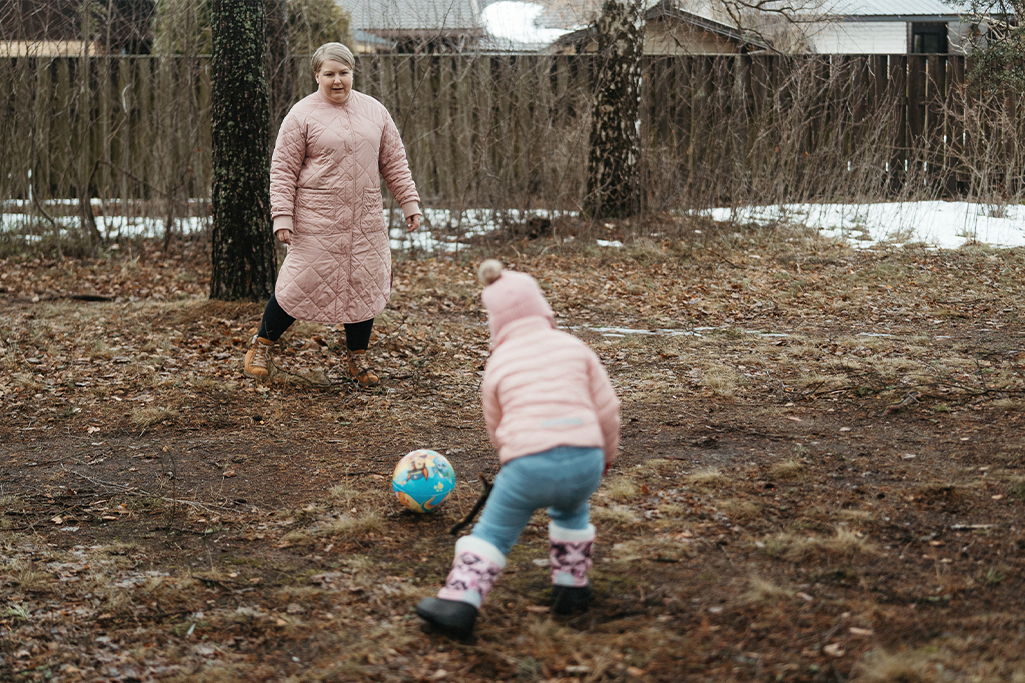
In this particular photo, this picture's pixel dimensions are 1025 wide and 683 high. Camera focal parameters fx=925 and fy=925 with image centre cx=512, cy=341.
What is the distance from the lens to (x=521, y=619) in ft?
9.20

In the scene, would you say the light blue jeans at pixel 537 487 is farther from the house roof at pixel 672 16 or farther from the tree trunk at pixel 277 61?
the house roof at pixel 672 16

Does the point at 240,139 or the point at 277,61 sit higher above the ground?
the point at 277,61

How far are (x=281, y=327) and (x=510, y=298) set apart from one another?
324 cm

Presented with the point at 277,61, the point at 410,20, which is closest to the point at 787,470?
the point at 277,61

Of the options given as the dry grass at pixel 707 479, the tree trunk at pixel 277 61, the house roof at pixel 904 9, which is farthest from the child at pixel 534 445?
the house roof at pixel 904 9

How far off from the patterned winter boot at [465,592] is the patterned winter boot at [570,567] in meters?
0.21

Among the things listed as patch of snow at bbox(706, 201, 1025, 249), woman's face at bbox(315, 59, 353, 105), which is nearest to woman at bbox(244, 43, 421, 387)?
woman's face at bbox(315, 59, 353, 105)

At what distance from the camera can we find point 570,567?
Result: 110 inches

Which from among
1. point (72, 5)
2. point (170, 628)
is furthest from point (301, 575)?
point (72, 5)

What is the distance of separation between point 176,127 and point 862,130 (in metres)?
9.03

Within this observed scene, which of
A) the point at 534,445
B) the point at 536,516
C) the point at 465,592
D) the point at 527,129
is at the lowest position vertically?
the point at 536,516

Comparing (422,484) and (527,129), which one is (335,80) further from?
(527,129)

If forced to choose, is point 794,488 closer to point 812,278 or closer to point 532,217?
point 812,278

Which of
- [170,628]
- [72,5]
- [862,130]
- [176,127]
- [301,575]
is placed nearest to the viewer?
[170,628]
